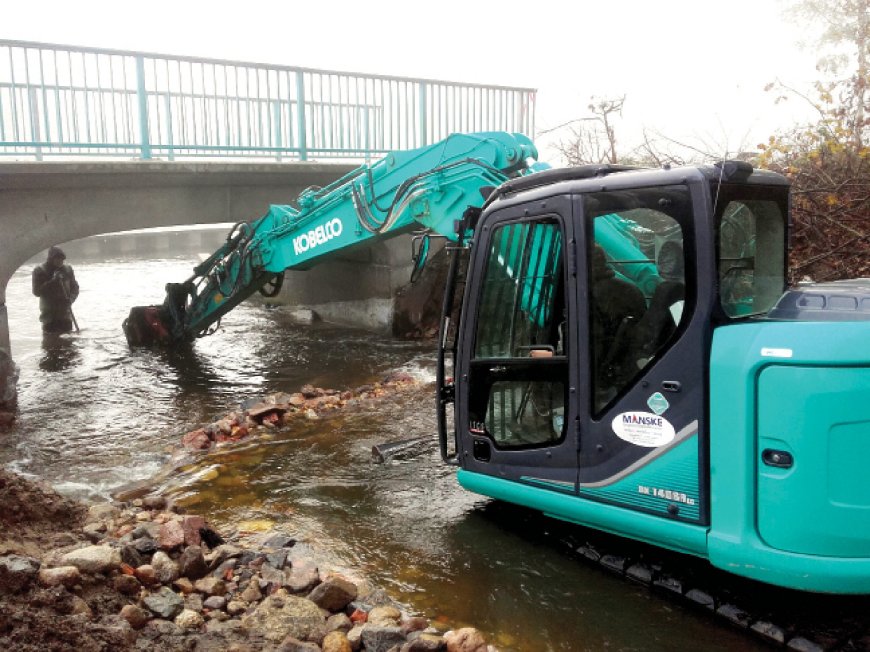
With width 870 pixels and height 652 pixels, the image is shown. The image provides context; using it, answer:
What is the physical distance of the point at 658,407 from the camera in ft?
10.8

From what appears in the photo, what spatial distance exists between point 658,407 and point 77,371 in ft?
26.6

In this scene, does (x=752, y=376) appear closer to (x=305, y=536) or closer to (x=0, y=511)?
(x=305, y=536)

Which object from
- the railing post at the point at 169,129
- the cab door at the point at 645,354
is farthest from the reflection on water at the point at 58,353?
the cab door at the point at 645,354

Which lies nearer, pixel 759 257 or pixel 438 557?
pixel 759 257

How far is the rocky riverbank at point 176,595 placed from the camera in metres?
2.99

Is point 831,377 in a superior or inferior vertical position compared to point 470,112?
inferior

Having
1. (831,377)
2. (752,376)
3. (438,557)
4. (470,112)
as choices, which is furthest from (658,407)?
(470,112)

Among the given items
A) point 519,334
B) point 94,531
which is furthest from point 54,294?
point 519,334

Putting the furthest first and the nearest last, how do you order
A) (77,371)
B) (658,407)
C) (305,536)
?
(77,371) < (305,536) < (658,407)

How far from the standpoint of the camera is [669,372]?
10.7 ft

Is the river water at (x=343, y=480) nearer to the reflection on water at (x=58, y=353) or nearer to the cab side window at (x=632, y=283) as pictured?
Result: the reflection on water at (x=58, y=353)

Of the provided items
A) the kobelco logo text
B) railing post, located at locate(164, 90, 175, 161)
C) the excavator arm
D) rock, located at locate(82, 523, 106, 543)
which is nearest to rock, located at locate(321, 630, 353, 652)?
rock, located at locate(82, 523, 106, 543)

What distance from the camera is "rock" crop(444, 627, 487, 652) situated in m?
3.03

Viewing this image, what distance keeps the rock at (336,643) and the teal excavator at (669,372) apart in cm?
122
